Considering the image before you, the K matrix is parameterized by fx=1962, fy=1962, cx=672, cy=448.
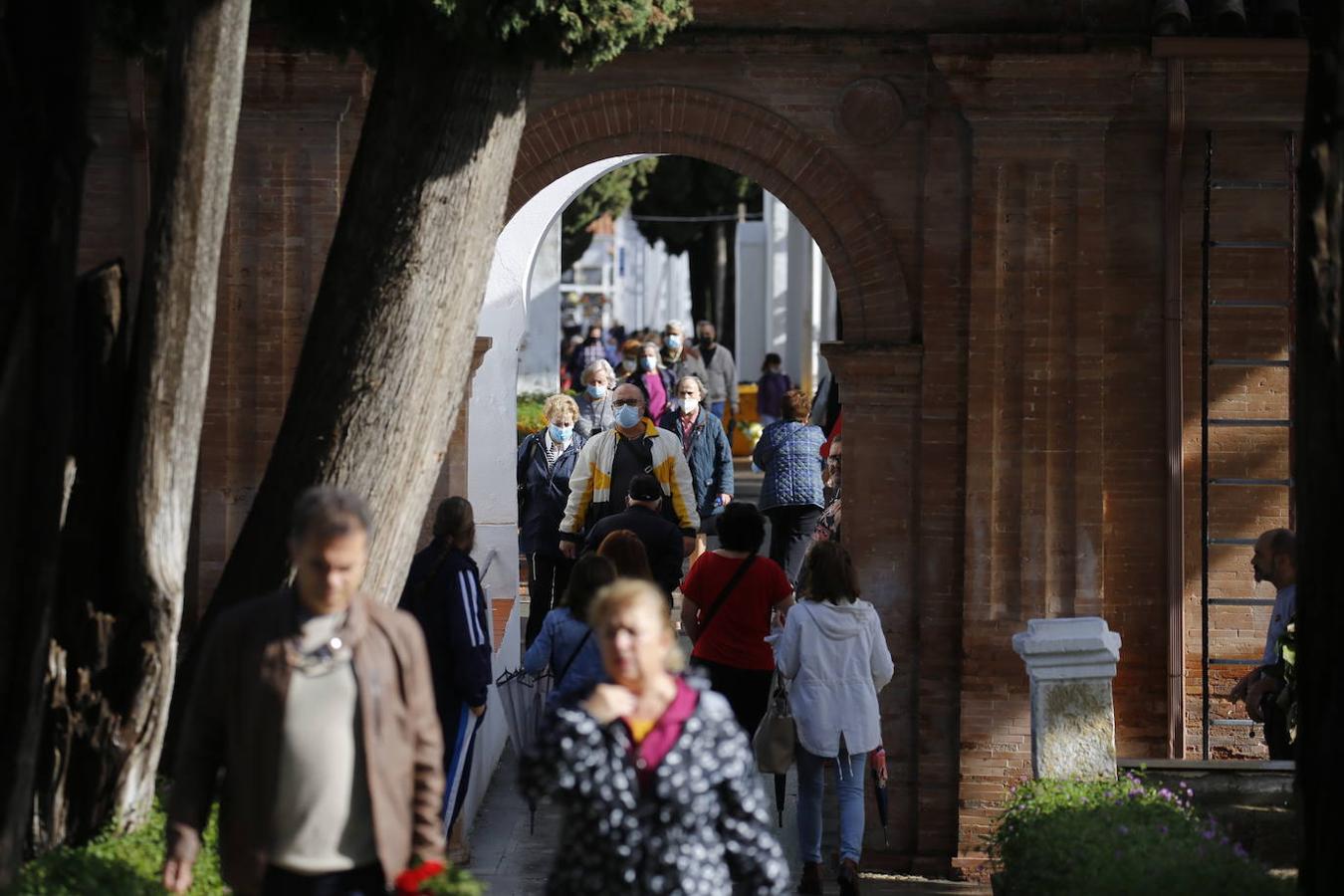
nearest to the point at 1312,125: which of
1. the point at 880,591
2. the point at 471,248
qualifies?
the point at 471,248

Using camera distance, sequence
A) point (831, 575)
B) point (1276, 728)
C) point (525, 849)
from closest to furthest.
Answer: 1. point (831, 575)
2. point (1276, 728)
3. point (525, 849)

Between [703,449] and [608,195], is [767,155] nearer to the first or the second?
[703,449]

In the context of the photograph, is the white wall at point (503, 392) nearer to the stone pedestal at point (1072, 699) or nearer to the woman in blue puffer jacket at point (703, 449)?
the woman in blue puffer jacket at point (703, 449)

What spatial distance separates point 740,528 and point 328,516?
4.74m

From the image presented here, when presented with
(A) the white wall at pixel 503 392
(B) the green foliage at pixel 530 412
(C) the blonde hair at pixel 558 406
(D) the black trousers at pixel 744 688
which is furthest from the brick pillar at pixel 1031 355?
(B) the green foliage at pixel 530 412

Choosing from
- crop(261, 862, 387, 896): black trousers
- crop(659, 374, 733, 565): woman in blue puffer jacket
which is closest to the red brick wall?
crop(659, 374, 733, 565): woman in blue puffer jacket

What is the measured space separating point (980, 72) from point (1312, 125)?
4.24 meters

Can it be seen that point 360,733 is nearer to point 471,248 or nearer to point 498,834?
point 471,248

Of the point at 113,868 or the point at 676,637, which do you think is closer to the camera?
the point at 113,868

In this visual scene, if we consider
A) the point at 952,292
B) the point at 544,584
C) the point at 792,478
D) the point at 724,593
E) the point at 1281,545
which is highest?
the point at 952,292

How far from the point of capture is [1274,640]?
9.08 m

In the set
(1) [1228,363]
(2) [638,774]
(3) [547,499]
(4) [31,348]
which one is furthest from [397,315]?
(3) [547,499]

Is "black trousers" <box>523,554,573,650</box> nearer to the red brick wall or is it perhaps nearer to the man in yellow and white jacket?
the man in yellow and white jacket

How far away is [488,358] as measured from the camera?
12586 mm
